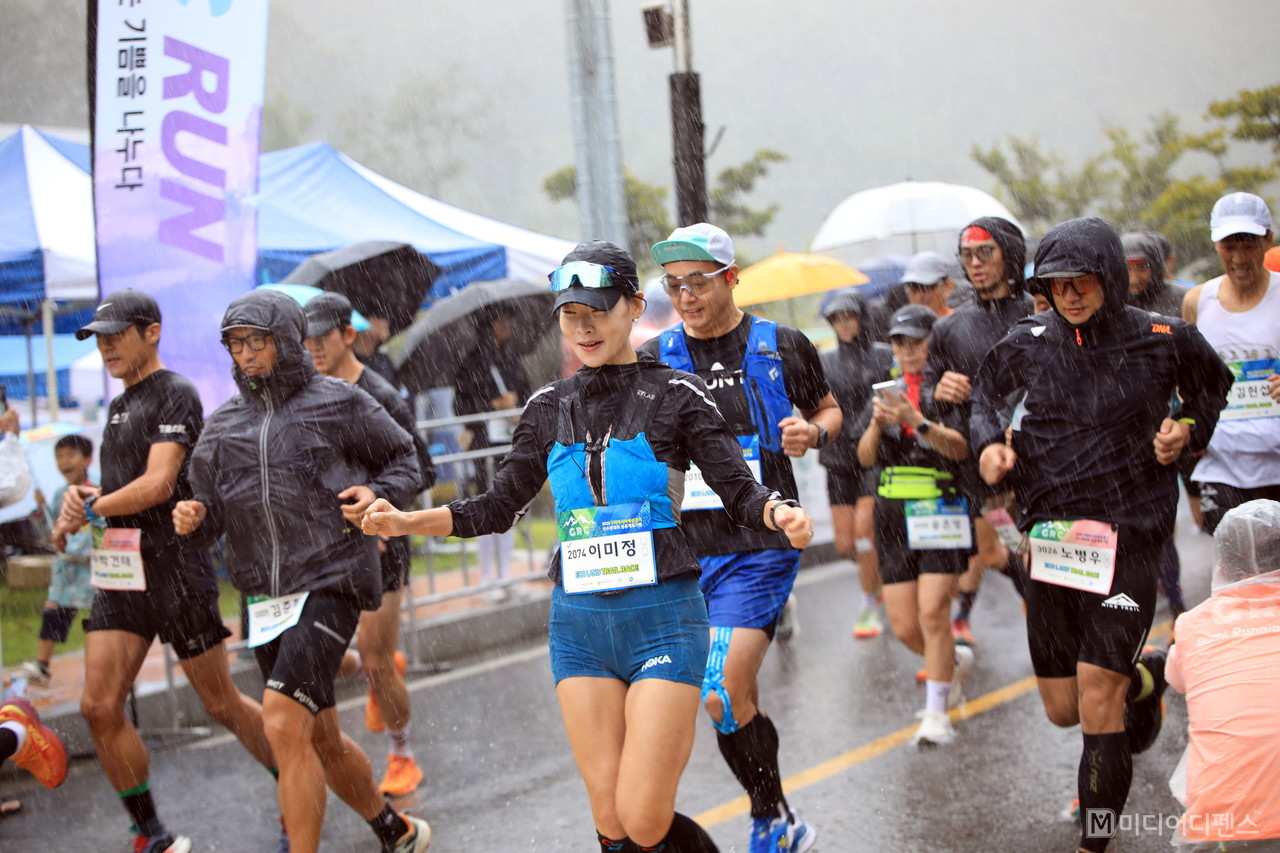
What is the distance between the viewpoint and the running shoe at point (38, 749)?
4.87m

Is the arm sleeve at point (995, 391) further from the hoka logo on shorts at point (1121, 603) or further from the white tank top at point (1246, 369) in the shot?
the white tank top at point (1246, 369)

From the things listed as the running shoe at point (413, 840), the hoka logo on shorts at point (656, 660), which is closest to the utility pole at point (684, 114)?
the running shoe at point (413, 840)

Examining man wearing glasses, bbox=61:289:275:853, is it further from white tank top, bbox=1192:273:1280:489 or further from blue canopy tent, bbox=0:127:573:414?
blue canopy tent, bbox=0:127:573:414

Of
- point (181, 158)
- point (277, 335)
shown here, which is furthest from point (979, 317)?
point (181, 158)

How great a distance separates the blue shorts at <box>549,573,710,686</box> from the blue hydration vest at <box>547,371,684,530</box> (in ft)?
0.71

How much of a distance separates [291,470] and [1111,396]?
2866 mm

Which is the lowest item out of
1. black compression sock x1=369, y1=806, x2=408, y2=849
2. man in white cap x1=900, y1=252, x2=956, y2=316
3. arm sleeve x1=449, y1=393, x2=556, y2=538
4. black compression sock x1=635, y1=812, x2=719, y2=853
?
black compression sock x1=369, y1=806, x2=408, y2=849

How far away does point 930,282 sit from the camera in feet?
23.9

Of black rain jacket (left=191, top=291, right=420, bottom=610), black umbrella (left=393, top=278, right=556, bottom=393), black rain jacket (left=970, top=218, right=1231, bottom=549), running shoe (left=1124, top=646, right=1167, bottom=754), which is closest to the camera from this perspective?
black rain jacket (left=970, top=218, right=1231, bottom=549)

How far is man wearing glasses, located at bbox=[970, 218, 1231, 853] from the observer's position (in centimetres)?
410

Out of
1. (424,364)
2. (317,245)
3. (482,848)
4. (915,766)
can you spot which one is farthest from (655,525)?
(317,245)

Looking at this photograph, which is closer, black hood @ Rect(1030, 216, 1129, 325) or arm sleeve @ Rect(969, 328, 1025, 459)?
black hood @ Rect(1030, 216, 1129, 325)

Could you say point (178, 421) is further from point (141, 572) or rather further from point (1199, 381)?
point (1199, 381)

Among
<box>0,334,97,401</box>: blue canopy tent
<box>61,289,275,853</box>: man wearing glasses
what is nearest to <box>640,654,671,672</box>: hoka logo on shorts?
<box>61,289,275,853</box>: man wearing glasses
